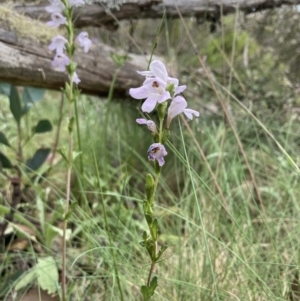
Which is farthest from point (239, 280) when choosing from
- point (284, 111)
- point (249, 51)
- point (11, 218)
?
point (249, 51)

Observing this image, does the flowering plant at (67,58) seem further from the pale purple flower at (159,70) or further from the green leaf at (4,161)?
the green leaf at (4,161)

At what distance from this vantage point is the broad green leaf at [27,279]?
132 centimetres

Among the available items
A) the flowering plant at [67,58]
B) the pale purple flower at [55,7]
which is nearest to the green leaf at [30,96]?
the flowering plant at [67,58]

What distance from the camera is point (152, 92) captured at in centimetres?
78

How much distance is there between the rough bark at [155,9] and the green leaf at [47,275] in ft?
3.13

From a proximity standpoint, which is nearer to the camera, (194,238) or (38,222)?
(194,238)

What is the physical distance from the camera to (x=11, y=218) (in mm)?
1523

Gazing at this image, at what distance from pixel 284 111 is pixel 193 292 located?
4.87ft

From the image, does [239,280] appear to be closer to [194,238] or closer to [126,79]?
[194,238]

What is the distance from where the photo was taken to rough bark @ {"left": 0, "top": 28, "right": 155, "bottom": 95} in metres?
1.52

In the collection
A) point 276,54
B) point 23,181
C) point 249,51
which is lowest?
point 23,181

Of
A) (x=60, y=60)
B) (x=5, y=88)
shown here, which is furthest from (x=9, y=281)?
(x=5, y=88)

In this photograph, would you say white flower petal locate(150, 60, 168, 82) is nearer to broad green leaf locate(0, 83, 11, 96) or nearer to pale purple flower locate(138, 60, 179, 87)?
pale purple flower locate(138, 60, 179, 87)

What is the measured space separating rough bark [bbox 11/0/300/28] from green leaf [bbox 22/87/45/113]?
0.93ft
